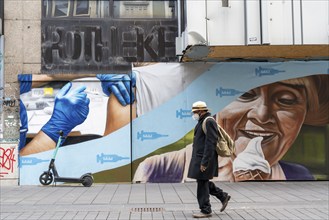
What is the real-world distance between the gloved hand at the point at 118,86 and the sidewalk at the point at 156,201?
2.24 meters

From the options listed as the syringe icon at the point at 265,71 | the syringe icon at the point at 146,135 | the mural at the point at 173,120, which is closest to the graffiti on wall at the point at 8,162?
the mural at the point at 173,120

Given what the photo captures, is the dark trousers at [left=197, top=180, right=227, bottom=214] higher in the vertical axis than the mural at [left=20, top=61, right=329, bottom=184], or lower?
lower

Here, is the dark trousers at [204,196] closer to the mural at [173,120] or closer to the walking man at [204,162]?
the walking man at [204,162]

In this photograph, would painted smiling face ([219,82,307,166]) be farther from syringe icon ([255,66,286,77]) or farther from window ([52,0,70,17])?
window ([52,0,70,17])

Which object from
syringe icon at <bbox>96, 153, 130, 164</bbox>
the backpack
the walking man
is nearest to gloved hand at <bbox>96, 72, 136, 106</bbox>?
syringe icon at <bbox>96, 153, 130, 164</bbox>

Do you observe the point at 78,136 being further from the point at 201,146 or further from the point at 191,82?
the point at 201,146

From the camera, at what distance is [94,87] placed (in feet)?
37.5

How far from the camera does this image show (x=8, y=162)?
37.0 feet

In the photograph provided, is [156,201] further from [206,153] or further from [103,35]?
[103,35]

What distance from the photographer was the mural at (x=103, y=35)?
11.6 m

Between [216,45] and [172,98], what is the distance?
2.29m

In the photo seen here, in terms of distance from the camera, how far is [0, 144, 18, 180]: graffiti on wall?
36.9ft

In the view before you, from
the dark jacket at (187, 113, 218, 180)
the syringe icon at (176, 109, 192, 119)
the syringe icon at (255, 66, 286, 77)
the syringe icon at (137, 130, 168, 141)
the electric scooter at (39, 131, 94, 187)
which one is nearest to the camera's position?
the dark jacket at (187, 113, 218, 180)

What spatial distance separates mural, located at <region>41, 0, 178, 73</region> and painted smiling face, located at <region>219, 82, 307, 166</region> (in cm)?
221
